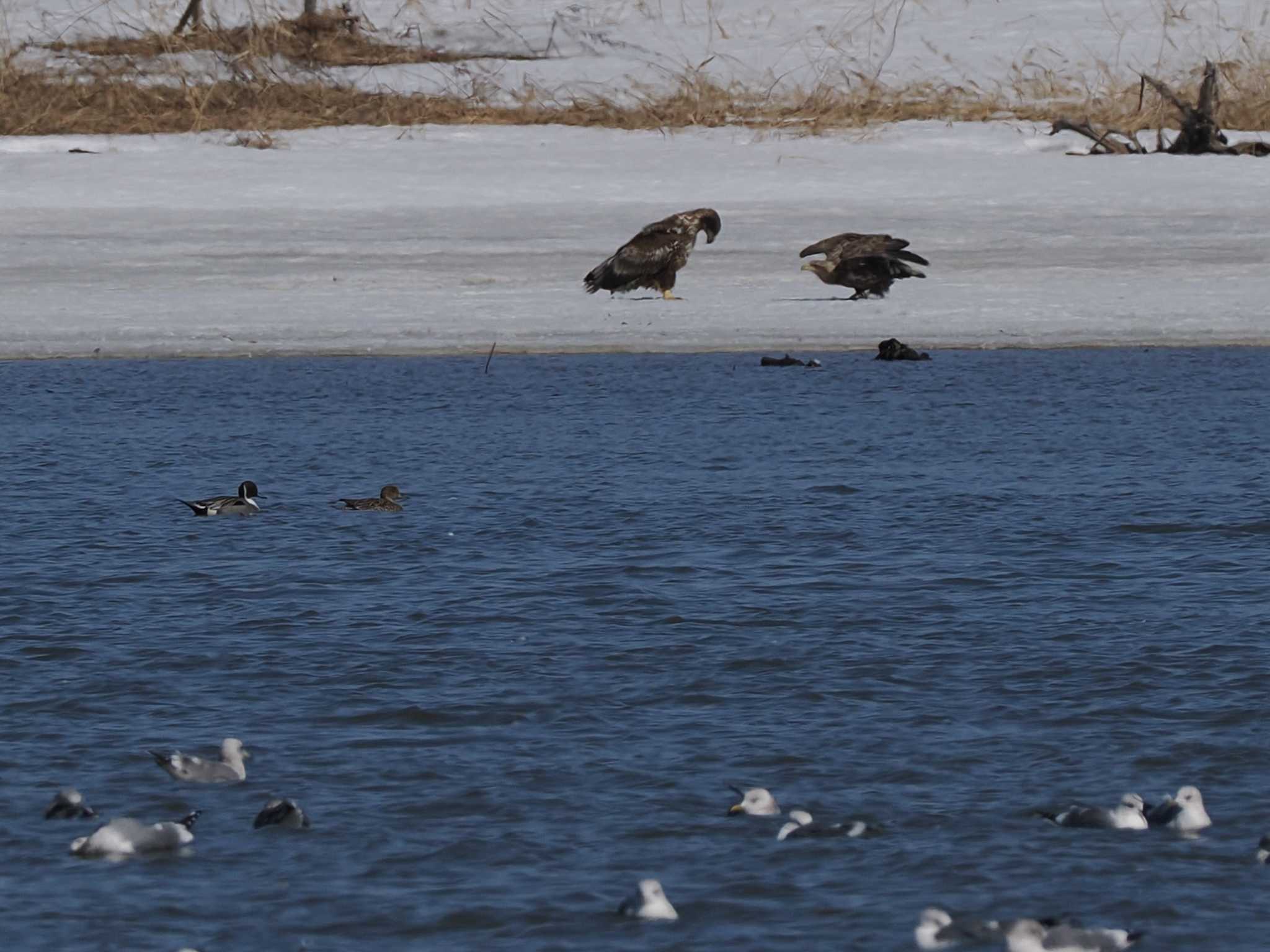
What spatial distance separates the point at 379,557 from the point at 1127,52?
19751mm

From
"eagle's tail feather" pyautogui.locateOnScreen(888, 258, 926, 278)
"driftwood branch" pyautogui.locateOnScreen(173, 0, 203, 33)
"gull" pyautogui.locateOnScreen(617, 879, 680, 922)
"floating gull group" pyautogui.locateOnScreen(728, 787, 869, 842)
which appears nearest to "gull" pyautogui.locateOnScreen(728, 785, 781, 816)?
"floating gull group" pyautogui.locateOnScreen(728, 787, 869, 842)

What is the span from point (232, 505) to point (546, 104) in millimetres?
15643

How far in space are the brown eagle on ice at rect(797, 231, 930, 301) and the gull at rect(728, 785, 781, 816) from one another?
1217 cm

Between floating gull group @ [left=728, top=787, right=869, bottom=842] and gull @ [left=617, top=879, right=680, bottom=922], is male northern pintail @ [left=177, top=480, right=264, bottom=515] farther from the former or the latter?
gull @ [left=617, top=879, right=680, bottom=922]

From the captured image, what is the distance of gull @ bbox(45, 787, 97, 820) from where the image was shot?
21.3ft

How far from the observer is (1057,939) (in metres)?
5.38

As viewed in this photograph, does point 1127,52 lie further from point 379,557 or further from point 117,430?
point 379,557

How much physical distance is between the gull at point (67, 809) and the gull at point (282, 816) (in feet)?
1.76

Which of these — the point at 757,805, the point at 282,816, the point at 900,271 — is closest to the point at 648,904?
the point at 757,805

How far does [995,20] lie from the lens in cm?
2892

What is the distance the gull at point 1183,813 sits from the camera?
630cm

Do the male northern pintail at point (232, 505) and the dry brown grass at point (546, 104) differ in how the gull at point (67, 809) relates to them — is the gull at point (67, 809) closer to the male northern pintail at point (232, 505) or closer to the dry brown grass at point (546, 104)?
the male northern pintail at point (232, 505)

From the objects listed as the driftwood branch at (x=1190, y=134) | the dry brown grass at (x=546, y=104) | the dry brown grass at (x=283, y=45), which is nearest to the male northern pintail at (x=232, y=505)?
the dry brown grass at (x=546, y=104)

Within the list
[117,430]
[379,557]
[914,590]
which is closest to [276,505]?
[379,557]
